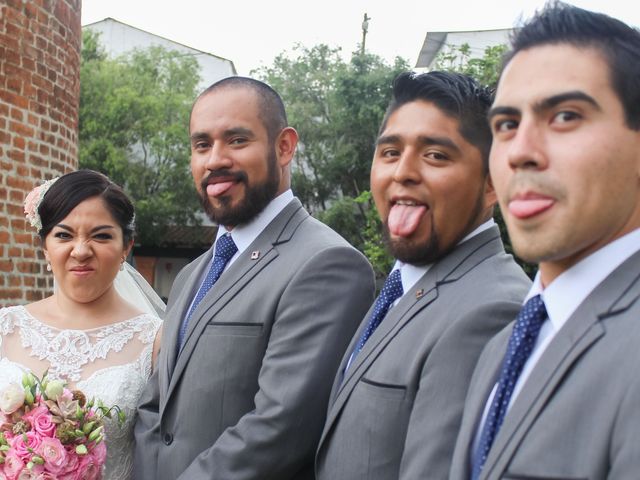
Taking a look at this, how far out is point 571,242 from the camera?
179 cm

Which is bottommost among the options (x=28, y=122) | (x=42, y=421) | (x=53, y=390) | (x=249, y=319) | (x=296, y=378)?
(x=42, y=421)

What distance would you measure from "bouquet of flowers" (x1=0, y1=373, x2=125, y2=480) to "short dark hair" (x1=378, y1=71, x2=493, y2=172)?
1.86m

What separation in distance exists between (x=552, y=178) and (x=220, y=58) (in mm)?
32957

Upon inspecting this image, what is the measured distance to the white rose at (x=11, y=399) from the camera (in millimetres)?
3256

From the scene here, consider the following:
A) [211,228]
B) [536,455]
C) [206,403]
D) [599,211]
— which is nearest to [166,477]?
[206,403]

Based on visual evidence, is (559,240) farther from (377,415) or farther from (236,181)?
(236,181)

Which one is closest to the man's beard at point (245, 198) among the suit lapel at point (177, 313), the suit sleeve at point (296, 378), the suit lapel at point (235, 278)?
the suit lapel at point (235, 278)

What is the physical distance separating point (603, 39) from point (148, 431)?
2.55 m

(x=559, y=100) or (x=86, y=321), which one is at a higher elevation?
(x=559, y=100)

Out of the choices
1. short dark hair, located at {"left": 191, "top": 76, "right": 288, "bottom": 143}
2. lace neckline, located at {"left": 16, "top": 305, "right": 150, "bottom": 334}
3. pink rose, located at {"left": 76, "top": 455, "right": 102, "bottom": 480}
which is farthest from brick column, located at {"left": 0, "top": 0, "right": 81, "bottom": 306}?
short dark hair, located at {"left": 191, "top": 76, "right": 288, "bottom": 143}

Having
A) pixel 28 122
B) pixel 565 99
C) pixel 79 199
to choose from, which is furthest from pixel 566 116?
pixel 28 122

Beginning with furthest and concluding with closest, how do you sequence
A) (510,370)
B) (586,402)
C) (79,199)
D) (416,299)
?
(79,199) < (416,299) < (510,370) < (586,402)

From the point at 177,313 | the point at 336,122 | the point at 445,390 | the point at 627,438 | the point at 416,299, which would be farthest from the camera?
the point at 336,122

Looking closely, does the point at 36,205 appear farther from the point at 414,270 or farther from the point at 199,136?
the point at 414,270
